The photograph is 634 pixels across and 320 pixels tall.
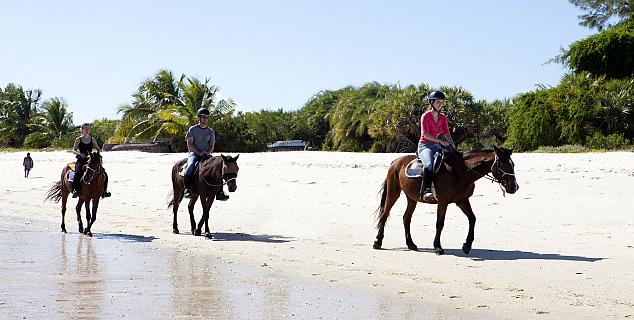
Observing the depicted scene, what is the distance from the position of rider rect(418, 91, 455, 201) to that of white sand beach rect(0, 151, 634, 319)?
0.98m

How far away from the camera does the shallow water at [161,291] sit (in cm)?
839

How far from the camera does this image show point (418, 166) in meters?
12.5

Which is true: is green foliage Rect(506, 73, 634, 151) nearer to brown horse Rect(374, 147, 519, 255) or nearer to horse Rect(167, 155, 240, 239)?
horse Rect(167, 155, 240, 239)

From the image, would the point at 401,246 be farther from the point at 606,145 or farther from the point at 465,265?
the point at 606,145

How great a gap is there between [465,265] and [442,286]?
1.35 metres

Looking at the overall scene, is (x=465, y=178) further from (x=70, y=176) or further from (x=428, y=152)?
(x=70, y=176)

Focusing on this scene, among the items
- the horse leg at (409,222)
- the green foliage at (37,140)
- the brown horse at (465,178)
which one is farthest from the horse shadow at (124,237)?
the green foliage at (37,140)

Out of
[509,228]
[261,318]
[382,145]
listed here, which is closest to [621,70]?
[382,145]

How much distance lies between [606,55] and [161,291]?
109 ft

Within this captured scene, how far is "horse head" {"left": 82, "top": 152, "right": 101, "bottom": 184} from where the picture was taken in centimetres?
1583

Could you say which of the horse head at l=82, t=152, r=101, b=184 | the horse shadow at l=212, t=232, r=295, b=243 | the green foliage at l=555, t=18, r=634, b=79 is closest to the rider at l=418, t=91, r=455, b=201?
the horse shadow at l=212, t=232, r=295, b=243

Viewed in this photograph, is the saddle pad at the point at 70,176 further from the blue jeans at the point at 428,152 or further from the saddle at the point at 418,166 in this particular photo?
the blue jeans at the point at 428,152

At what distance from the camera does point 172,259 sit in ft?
41.8

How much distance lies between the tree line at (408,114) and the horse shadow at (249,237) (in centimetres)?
1617
